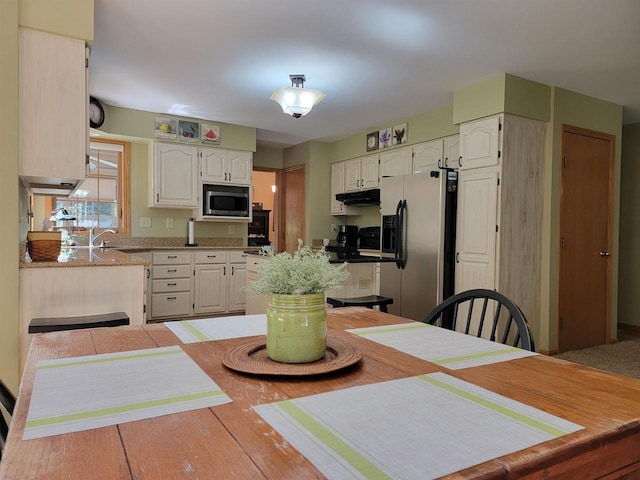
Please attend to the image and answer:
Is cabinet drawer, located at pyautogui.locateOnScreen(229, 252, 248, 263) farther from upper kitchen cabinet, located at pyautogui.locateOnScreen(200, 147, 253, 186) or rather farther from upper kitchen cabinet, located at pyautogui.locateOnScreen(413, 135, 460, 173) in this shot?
upper kitchen cabinet, located at pyautogui.locateOnScreen(413, 135, 460, 173)

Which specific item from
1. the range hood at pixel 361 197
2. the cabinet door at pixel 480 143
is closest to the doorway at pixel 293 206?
the range hood at pixel 361 197

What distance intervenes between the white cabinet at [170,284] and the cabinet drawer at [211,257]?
12 centimetres

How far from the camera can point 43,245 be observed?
2.55 meters

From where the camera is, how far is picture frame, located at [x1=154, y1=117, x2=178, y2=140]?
5.02 meters

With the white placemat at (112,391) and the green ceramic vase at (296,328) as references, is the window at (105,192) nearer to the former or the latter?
the white placemat at (112,391)

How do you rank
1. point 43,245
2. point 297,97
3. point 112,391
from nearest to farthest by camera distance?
point 112,391 < point 43,245 < point 297,97

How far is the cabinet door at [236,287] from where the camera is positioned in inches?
212

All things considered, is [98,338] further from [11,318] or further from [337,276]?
[11,318]

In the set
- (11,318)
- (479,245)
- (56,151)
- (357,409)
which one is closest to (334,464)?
(357,409)

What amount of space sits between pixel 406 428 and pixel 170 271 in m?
4.69

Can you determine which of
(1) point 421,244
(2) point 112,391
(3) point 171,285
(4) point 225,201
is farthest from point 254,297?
(2) point 112,391

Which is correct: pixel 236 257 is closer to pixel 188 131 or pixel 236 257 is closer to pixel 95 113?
pixel 188 131

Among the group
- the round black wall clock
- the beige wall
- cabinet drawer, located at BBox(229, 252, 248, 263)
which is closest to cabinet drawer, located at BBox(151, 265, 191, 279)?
cabinet drawer, located at BBox(229, 252, 248, 263)

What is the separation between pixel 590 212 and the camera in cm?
431
